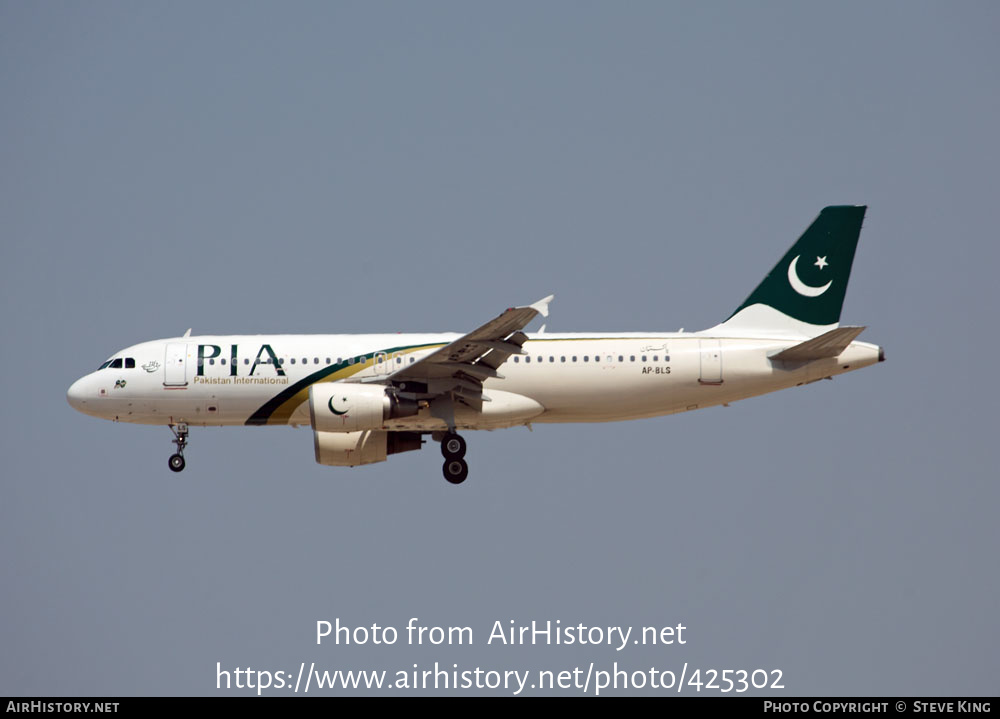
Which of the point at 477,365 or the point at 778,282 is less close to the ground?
the point at 778,282

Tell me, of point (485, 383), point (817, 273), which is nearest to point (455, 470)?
point (485, 383)

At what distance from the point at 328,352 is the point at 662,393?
9036 millimetres

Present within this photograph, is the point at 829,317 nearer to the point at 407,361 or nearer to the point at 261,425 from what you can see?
the point at 407,361

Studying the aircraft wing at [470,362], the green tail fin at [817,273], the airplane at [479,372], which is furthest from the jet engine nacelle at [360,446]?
the green tail fin at [817,273]

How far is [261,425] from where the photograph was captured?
1444 inches

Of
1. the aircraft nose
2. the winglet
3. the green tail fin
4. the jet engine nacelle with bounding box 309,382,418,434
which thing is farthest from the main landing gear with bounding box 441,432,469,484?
the aircraft nose

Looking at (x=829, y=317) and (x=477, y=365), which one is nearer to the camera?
(x=477, y=365)

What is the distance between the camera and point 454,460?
119 feet

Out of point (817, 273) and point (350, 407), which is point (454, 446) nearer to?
point (350, 407)

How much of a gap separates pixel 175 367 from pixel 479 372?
841 centimetres

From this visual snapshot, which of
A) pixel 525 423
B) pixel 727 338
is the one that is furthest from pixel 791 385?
pixel 525 423

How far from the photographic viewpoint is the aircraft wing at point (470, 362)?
33281 mm

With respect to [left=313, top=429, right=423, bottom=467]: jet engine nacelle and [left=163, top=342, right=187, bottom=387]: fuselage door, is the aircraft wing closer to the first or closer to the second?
[left=313, top=429, right=423, bottom=467]: jet engine nacelle

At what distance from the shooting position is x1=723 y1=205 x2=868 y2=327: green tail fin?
37250 mm
